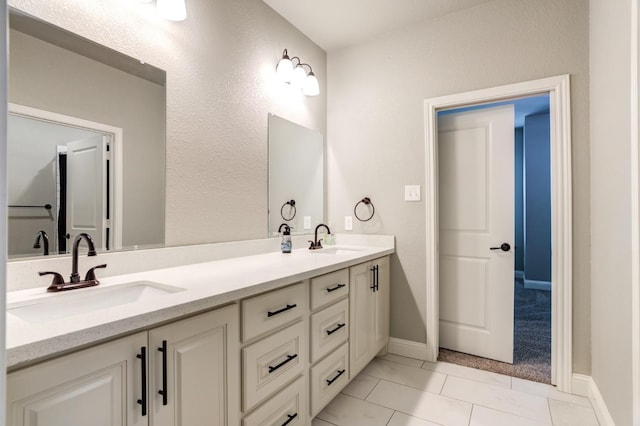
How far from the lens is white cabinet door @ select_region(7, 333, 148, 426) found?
0.70 meters

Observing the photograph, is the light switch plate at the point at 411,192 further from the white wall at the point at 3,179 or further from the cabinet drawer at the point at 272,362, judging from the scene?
the white wall at the point at 3,179

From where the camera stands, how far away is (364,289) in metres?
2.18

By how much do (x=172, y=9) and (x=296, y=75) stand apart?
1021mm

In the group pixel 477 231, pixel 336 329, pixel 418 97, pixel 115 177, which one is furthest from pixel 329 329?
pixel 418 97

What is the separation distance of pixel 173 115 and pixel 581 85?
95.8 inches

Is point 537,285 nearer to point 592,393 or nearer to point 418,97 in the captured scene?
point 592,393

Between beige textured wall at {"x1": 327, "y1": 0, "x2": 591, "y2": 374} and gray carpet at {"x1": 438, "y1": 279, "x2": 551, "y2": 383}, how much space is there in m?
0.31

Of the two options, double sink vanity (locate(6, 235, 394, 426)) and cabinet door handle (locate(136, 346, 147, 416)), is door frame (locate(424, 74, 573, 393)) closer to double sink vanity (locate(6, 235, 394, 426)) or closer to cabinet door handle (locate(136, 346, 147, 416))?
double sink vanity (locate(6, 235, 394, 426))

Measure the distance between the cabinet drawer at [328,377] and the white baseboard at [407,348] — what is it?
0.86m

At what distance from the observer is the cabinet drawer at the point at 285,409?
1290mm

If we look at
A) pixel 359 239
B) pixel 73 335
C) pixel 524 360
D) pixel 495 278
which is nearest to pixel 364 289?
pixel 359 239

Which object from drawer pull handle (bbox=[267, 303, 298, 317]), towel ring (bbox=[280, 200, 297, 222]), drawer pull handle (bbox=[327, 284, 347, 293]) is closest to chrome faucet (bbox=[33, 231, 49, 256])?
drawer pull handle (bbox=[267, 303, 298, 317])

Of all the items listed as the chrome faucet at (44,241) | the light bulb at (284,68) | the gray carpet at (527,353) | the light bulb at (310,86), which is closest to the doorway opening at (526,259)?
the gray carpet at (527,353)

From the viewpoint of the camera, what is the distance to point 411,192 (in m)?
2.58
